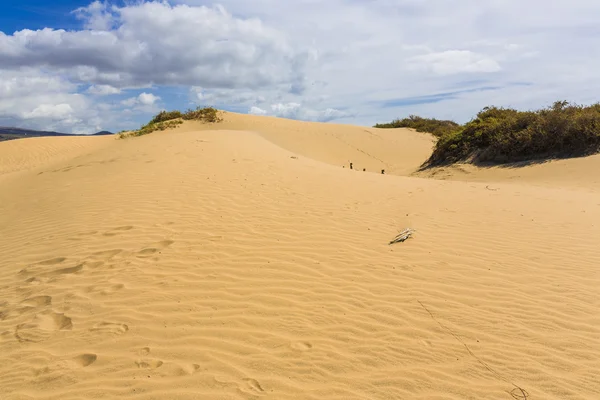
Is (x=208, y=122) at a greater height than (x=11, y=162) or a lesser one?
greater

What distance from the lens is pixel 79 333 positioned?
3.78 meters

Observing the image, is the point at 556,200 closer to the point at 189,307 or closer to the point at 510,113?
the point at 189,307

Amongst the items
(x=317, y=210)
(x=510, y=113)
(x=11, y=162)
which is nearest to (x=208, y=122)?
(x=11, y=162)

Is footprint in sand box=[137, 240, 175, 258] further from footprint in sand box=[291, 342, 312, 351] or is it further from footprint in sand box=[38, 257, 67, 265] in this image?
footprint in sand box=[291, 342, 312, 351]

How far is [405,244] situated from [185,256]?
10.3 ft

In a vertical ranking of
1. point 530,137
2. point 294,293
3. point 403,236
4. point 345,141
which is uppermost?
point 345,141

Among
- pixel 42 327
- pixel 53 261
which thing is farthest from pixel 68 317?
pixel 53 261

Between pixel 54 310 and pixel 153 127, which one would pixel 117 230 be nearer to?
pixel 54 310

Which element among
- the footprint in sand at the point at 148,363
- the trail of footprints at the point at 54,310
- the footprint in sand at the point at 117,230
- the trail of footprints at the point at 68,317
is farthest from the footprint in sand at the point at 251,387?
the footprint in sand at the point at 117,230

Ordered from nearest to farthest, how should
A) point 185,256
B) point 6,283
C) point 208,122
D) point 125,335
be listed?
point 125,335
point 6,283
point 185,256
point 208,122

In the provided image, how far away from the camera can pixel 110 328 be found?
383 centimetres

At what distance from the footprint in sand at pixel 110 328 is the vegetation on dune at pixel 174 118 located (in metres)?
21.4

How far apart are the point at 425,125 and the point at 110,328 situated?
96.3ft

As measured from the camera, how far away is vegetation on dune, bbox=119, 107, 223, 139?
944 inches
